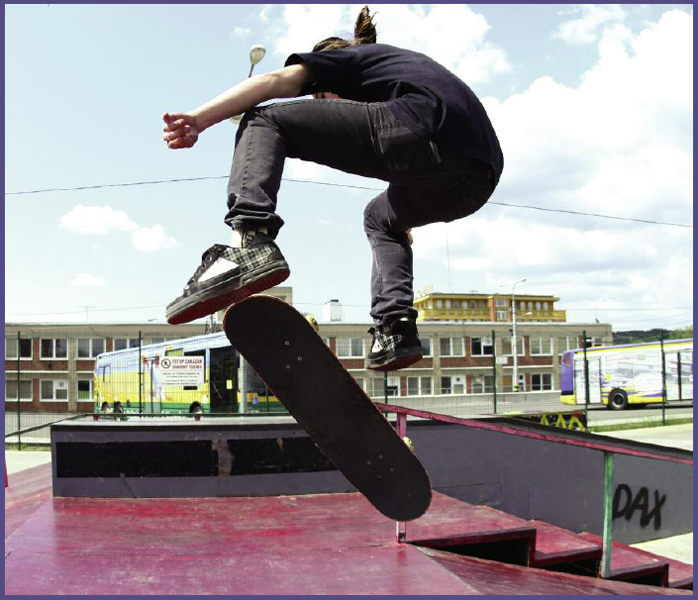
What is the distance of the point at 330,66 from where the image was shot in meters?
2.04

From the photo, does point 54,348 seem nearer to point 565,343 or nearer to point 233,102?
point 565,343

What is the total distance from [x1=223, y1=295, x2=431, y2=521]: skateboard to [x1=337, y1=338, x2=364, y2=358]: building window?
3053 cm

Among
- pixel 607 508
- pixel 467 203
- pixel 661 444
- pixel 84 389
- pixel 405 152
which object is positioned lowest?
pixel 84 389

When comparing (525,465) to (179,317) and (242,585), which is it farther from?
(179,317)

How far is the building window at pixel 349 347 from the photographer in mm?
34700

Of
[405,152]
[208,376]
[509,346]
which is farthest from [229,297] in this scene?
[509,346]

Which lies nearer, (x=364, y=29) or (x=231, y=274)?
(x=231, y=274)

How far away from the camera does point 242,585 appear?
2982 millimetres

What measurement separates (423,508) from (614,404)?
2402cm

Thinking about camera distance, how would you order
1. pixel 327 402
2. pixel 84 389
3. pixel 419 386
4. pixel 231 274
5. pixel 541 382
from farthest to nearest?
pixel 541 382
pixel 419 386
pixel 84 389
pixel 327 402
pixel 231 274

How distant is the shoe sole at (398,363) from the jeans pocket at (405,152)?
3.15ft

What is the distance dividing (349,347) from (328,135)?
33.6 meters

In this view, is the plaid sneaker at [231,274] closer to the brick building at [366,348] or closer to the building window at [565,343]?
the brick building at [366,348]

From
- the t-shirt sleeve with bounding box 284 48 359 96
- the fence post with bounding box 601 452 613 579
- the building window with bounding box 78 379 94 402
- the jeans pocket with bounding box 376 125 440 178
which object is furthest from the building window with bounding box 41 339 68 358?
the jeans pocket with bounding box 376 125 440 178
